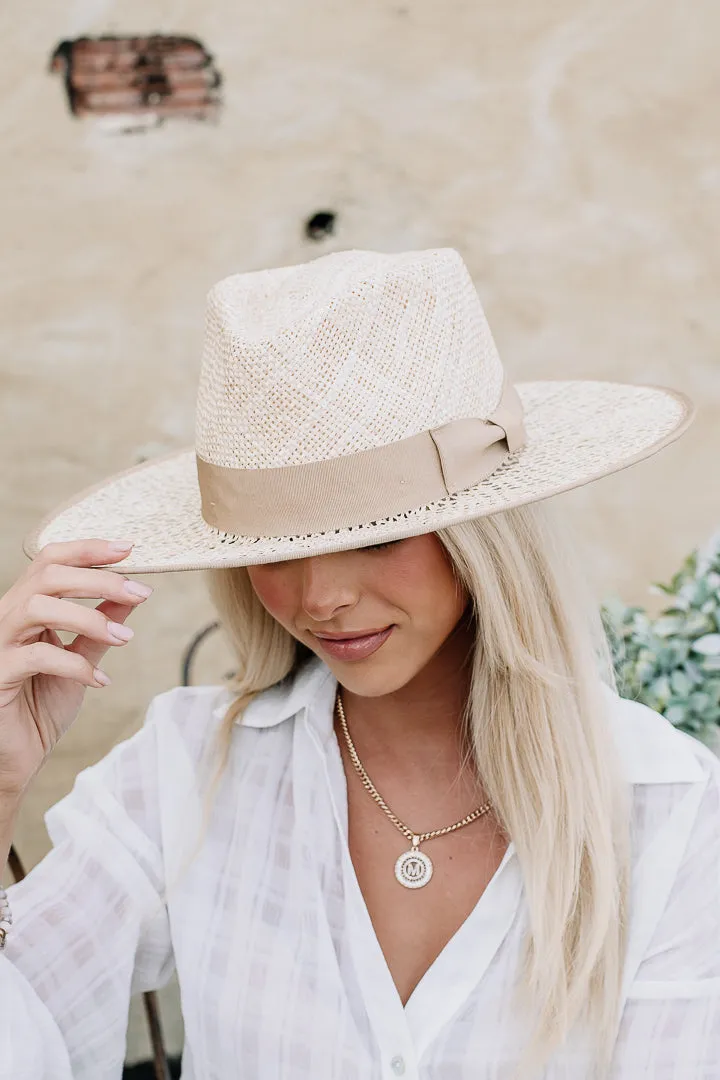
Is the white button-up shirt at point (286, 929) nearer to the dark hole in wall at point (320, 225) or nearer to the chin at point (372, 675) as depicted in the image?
the chin at point (372, 675)

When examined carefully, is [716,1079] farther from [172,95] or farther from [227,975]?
[172,95]

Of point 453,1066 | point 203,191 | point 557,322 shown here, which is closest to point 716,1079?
point 453,1066

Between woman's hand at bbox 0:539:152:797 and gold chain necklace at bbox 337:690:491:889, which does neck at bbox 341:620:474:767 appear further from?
woman's hand at bbox 0:539:152:797

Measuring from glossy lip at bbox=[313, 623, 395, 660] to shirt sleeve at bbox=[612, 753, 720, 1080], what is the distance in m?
0.51

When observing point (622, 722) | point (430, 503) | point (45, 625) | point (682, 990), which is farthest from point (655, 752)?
point (45, 625)

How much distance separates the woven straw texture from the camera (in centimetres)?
114

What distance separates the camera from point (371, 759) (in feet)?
5.06

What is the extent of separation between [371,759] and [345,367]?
66 cm

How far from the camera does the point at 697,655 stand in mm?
1933

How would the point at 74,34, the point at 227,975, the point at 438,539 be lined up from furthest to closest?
the point at 74,34 < the point at 227,975 < the point at 438,539

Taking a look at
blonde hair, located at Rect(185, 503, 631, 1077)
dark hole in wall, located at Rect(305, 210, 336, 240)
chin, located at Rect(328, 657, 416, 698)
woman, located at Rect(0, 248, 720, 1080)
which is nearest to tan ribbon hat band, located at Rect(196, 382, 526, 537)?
woman, located at Rect(0, 248, 720, 1080)

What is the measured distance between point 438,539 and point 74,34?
1675 millimetres

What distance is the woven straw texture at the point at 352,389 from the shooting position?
3.75ft

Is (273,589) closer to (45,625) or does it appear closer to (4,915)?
(45,625)
